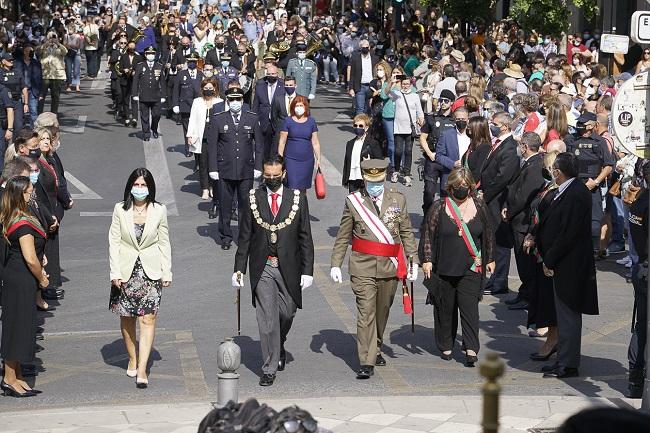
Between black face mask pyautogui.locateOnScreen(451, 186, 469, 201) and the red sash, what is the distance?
70 centimetres

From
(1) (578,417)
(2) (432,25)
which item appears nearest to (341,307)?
(1) (578,417)

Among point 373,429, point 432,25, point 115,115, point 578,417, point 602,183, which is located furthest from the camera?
point 432,25

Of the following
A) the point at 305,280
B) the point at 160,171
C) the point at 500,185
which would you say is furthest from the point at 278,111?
the point at 305,280

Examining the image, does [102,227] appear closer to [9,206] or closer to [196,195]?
[196,195]

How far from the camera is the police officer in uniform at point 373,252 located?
11.5 m

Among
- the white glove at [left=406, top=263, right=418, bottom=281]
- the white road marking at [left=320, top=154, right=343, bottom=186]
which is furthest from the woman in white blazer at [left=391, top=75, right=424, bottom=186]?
the white glove at [left=406, top=263, right=418, bottom=281]

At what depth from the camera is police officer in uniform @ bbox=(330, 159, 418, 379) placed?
11.5m

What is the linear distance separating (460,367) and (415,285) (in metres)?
3.34

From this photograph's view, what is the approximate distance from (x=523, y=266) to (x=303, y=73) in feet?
40.9

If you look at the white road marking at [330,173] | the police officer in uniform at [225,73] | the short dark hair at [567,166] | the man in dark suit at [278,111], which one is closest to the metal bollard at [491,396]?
the short dark hair at [567,166]

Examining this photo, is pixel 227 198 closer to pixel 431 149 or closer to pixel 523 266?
pixel 431 149

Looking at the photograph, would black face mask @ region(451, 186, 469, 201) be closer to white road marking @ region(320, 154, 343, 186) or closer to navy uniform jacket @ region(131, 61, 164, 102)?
white road marking @ region(320, 154, 343, 186)

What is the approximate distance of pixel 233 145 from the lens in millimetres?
17109

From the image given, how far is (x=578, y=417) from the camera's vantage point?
11.8 feet
